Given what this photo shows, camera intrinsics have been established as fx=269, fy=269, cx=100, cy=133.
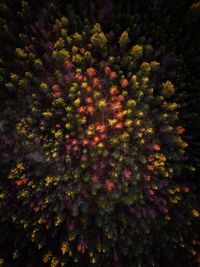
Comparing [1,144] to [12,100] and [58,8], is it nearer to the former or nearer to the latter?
[12,100]

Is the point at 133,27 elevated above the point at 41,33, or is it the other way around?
the point at 41,33

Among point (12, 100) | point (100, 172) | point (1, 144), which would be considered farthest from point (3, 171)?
point (100, 172)

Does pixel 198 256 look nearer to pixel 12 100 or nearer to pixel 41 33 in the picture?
pixel 12 100

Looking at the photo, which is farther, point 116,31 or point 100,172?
point 116,31

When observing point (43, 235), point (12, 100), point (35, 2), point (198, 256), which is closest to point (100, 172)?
point (43, 235)

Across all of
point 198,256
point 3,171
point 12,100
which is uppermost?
point 12,100

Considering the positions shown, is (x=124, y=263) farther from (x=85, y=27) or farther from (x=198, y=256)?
(x=85, y=27)

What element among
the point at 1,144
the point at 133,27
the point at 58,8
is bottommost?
the point at 1,144

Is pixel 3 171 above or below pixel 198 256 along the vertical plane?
above
